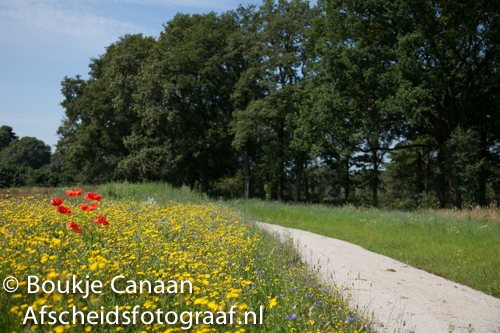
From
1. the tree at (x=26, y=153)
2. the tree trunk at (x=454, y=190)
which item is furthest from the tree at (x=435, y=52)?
the tree at (x=26, y=153)

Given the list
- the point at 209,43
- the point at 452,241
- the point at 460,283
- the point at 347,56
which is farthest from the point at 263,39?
the point at 460,283

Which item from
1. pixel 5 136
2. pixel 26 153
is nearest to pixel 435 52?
pixel 26 153

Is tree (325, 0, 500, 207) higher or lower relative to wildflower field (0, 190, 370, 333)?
higher

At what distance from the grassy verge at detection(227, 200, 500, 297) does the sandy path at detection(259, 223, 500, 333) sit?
658mm

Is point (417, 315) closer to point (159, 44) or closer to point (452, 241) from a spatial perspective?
point (452, 241)

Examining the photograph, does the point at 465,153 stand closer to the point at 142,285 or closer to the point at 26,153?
Answer: the point at 142,285

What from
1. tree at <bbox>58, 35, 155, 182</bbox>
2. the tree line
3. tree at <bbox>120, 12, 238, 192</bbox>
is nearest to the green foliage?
the tree line

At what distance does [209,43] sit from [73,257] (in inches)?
972

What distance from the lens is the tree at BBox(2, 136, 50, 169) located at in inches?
2502

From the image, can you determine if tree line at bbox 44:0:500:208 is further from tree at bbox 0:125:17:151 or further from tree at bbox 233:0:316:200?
tree at bbox 0:125:17:151

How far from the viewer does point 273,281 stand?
4406mm

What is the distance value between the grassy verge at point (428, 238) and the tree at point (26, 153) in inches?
2592

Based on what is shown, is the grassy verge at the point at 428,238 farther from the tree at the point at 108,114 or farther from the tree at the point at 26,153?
the tree at the point at 26,153

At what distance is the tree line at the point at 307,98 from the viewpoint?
16641 mm
